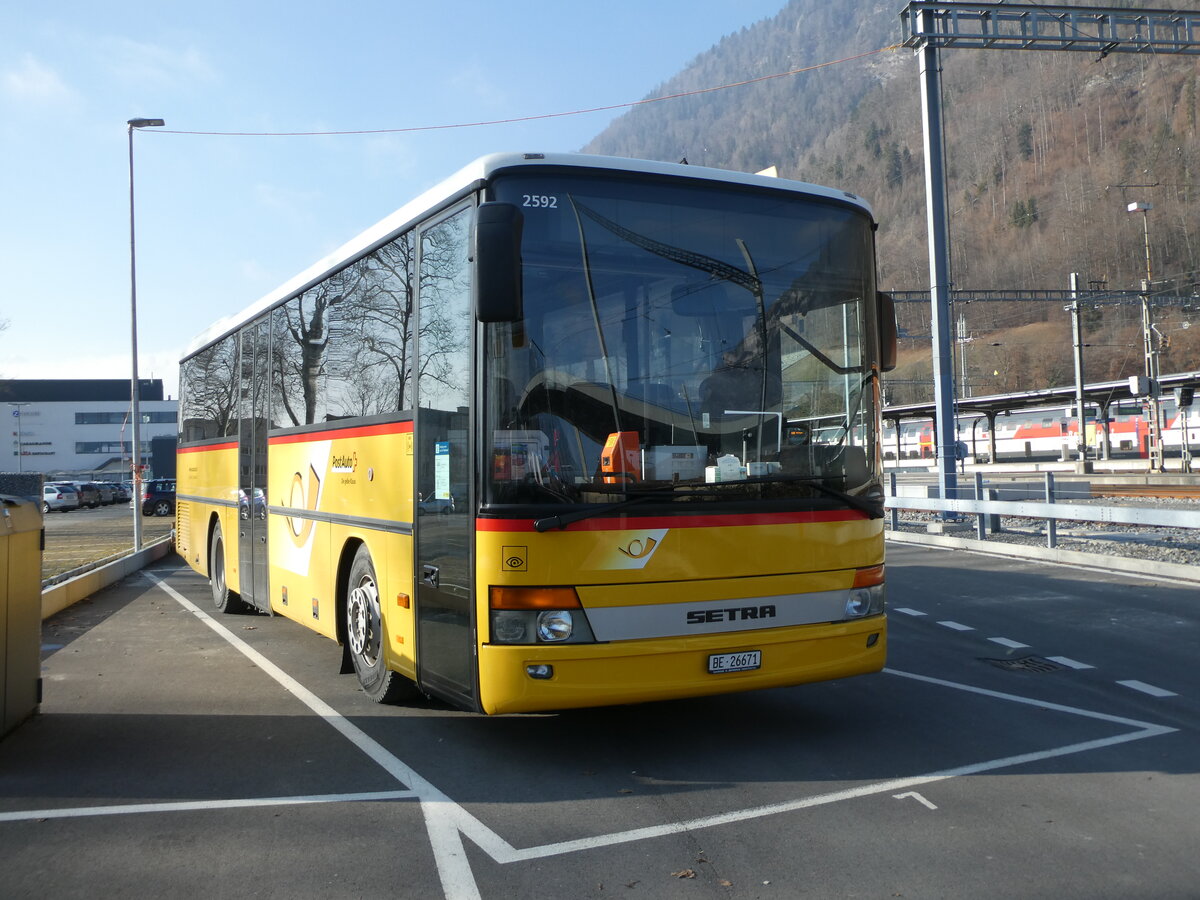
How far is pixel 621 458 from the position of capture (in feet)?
18.4

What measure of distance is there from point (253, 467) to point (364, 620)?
376 cm

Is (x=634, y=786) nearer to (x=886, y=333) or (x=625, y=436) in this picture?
(x=625, y=436)

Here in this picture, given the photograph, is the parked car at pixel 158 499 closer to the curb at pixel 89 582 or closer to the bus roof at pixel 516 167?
the curb at pixel 89 582

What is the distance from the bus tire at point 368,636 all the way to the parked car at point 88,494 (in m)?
54.5

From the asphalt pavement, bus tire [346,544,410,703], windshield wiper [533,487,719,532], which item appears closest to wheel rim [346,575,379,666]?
bus tire [346,544,410,703]

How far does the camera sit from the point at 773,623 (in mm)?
5969

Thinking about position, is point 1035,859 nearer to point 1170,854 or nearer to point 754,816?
point 1170,854

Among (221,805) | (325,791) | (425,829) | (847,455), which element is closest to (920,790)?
(847,455)

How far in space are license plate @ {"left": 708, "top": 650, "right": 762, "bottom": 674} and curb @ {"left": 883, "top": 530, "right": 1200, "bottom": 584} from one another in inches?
366

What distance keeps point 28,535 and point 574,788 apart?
414cm

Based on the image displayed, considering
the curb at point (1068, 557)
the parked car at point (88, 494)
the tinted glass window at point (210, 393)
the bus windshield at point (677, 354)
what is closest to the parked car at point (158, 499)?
the parked car at point (88, 494)

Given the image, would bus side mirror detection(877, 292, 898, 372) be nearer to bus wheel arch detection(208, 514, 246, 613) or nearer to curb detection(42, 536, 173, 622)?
bus wheel arch detection(208, 514, 246, 613)

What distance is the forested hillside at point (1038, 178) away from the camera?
87.9 m

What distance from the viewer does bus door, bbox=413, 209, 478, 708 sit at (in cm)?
579
